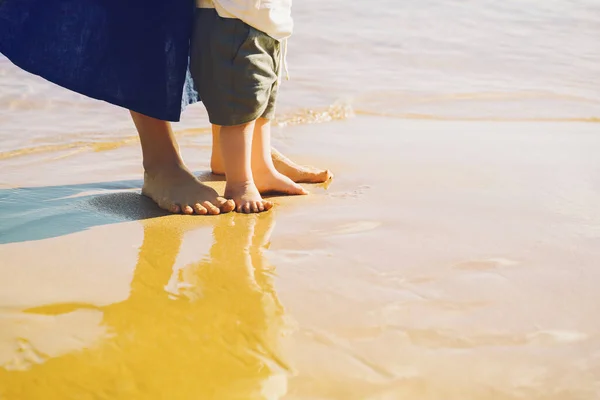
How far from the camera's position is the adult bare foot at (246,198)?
2.46 m

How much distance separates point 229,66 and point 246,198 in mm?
397

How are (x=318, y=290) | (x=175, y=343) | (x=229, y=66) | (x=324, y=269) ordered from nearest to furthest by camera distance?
1. (x=175, y=343)
2. (x=318, y=290)
3. (x=324, y=269)
4. (x=229, y=66)

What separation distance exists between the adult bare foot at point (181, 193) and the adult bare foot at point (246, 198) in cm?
3

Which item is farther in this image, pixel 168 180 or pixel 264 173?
pixel 264 173

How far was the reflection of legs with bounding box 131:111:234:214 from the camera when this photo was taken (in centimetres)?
245

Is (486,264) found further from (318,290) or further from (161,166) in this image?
(161,166)

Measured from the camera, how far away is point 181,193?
98.2 inches

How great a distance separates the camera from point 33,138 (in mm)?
3553

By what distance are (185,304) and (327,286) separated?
32cm

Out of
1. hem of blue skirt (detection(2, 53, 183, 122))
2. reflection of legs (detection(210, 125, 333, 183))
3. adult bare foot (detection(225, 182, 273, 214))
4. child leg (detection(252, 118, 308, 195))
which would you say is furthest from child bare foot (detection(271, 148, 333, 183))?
hem of blue skirt (detection(2, 53, 183, 122))

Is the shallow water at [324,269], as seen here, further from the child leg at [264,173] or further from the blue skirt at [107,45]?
the blue skirt at [107,45]

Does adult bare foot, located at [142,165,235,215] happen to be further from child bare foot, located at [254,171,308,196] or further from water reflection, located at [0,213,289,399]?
water reflection, located at [0,213,289,399]

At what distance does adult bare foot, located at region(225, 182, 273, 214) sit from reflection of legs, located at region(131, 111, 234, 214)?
1.4 inches

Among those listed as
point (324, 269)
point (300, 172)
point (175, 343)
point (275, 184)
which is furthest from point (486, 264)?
point (300, 172)
